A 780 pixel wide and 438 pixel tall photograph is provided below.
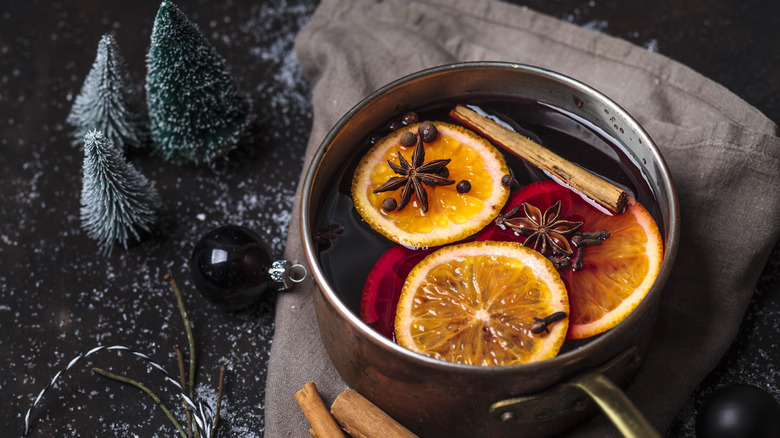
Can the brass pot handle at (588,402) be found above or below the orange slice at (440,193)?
below

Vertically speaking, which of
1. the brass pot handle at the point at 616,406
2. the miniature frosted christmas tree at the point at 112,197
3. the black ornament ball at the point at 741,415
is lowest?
the black ornament ball at the point at 741,415

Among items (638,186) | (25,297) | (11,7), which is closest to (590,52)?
(638,186)

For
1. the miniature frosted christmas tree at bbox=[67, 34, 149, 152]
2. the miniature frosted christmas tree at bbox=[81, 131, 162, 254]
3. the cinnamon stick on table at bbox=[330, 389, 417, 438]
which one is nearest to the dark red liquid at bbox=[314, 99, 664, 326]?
the cinnamon stick on table at bbox=[330, 389, 417, 438]

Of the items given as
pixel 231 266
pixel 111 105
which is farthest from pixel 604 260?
pixel 111 105

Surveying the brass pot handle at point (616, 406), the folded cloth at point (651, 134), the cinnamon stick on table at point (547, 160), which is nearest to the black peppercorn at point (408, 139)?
the cinnamon stick on table at point (547, 160)

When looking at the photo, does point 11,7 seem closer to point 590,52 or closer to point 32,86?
point 32,86

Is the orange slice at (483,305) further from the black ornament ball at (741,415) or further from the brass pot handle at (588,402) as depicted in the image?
the black ornament ball at (741,415)

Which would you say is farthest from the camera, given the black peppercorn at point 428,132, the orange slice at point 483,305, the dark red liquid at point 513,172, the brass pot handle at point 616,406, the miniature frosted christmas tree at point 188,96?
the miniature frosted christmas tree at point 188,96

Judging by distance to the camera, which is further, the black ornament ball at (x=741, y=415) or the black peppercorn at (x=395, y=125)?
the black peppercorn at (x=395, y=125)
